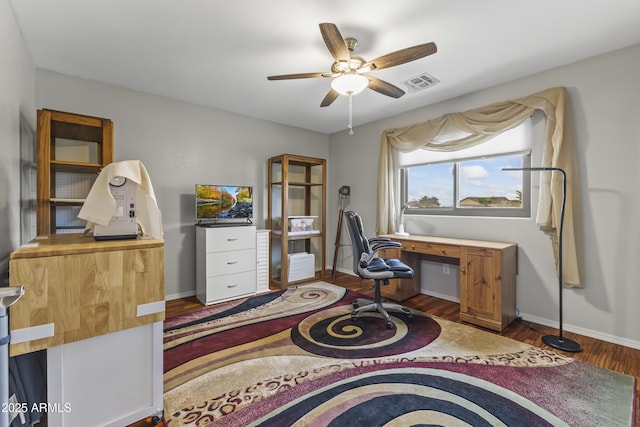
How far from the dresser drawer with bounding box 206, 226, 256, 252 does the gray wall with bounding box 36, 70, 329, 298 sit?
0.52 metres

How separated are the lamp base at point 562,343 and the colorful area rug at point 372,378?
171 millimetres

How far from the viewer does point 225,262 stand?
A: 3.33 meters

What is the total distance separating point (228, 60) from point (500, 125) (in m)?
2.75

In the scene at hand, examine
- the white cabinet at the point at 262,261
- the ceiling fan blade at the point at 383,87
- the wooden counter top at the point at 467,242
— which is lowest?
the white cabinet at the point at 262,261

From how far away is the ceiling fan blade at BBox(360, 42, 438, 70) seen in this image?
1.82 meters

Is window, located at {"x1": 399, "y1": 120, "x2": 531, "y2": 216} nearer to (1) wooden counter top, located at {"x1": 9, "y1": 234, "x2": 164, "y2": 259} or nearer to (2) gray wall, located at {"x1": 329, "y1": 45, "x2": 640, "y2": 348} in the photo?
(2) gray wall, located at {"x1": 329, "y1": 45, "x2": 640, "y2": 348}

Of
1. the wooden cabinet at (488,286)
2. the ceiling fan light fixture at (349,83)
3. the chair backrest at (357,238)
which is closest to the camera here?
the ceiling fan light fixture at (349,83)

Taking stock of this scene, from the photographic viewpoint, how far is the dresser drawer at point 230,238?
3.24 metres

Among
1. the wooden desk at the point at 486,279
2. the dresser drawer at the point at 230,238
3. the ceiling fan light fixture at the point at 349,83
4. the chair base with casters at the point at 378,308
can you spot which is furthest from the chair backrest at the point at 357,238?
the dresser drawer at the point at 230,238

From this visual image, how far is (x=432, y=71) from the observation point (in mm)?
2670

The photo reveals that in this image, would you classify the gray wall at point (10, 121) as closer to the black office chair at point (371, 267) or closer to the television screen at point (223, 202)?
the television screen at point (223, 202)

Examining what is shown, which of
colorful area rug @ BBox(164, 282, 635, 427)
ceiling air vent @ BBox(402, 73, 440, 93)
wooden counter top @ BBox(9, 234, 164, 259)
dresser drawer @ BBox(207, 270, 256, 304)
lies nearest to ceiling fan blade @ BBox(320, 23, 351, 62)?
ceiling air vent @ BBox(402, 73, 440, 93)

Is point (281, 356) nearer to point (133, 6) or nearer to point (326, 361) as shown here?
point (326, 361)

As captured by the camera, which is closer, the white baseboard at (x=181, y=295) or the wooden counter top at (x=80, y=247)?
the wooden counter top at (x=80, y=247)
